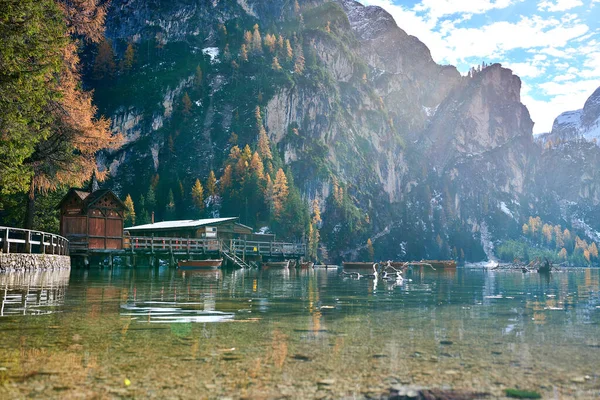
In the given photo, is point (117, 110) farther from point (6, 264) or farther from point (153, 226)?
point (6, 264)

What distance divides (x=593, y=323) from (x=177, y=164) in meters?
159

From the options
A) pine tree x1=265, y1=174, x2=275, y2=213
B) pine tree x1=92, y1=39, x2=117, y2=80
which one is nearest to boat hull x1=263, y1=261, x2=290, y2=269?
pine tree x1=265, y1=174, x2=275, y2=213

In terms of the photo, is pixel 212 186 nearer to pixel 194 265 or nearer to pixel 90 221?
pixel 90 221

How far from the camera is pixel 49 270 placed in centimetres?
2830

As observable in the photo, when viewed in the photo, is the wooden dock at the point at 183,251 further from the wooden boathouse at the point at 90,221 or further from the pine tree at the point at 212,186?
the pine tree at the point at 212,186

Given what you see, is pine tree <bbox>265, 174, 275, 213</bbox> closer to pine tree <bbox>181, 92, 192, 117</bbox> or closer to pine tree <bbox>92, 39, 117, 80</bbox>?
pine tree <bbox>181, 92, 192, 117</bbox>

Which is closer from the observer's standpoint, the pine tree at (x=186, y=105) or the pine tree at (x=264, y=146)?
the pine tree at (x=264, y=146)

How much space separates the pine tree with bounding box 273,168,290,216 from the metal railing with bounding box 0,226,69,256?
82442mm

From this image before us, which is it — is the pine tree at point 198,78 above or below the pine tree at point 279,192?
above

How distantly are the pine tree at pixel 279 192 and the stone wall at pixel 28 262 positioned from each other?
91.9m

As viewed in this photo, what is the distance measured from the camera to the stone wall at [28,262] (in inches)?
920

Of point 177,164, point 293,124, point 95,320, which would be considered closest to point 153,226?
point 95,320

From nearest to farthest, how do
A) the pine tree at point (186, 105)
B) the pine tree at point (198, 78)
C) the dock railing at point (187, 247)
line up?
the dock railing at point (187, 247) → the pine tree at point (186, 105) → the pine tree at point (198, 78)

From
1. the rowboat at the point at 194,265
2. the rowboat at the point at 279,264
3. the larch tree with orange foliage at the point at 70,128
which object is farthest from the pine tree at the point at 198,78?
the larch tree with orange foliage at the point at 70,128
